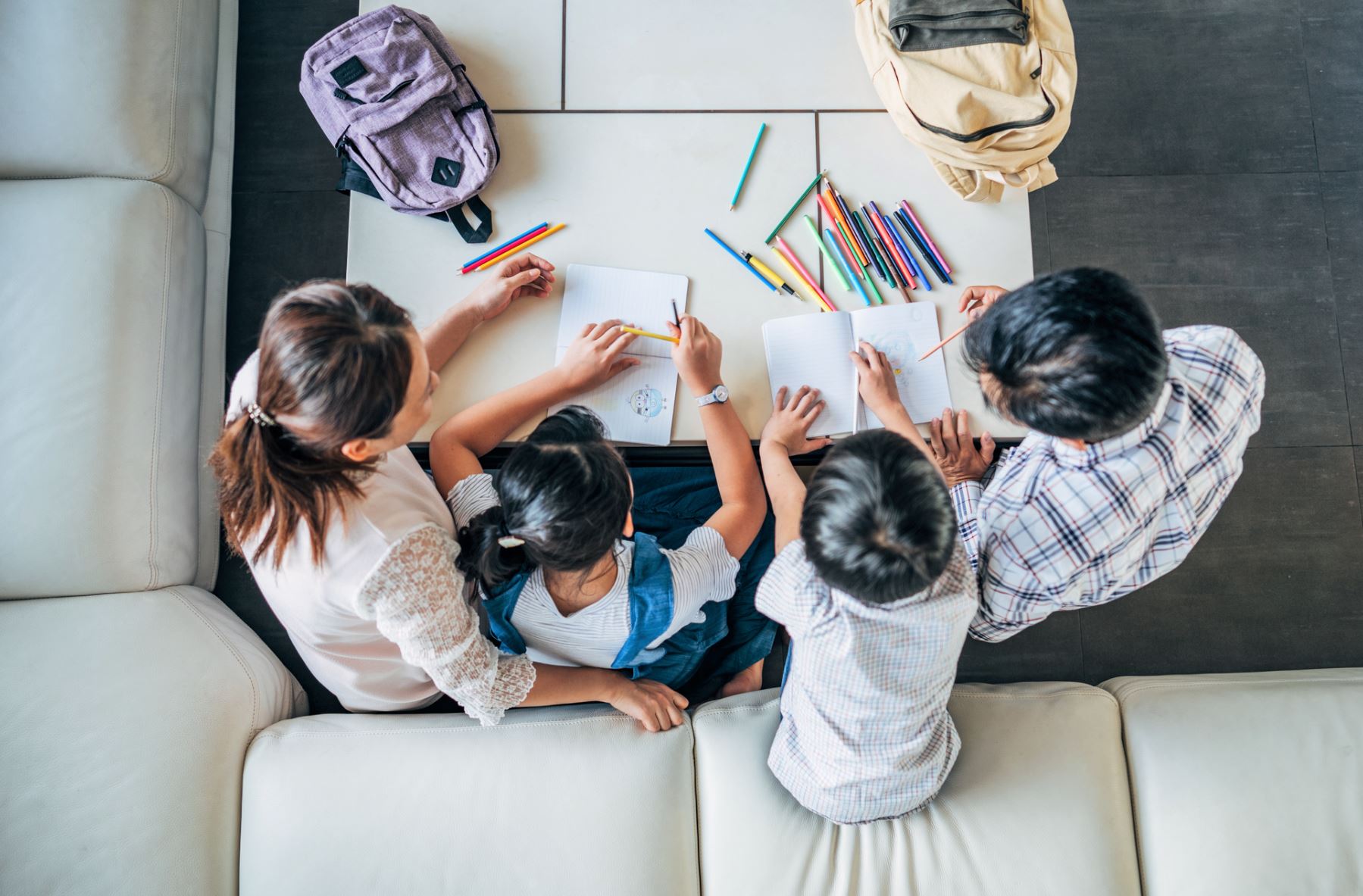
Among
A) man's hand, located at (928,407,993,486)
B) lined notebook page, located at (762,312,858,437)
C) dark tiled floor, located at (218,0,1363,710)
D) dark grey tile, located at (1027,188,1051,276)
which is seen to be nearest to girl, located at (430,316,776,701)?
lined notebook page, located at (762,312,858,437)

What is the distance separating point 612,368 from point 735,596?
0.49 meters

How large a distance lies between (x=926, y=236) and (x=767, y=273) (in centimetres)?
28

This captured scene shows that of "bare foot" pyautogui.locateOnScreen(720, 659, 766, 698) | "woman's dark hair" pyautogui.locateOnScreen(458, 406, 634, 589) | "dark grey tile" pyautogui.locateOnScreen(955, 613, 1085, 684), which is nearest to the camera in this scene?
"woman's dark hair" pyautogui.locateOnScreen(458, 406, 634, 589)

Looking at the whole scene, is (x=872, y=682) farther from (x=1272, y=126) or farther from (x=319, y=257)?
(x=1272, y=126)

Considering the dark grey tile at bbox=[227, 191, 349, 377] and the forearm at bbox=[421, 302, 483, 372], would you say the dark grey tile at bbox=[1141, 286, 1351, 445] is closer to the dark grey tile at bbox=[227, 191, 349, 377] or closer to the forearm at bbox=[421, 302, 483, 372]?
the forearm at bbox=[421, 302, 483, 372]

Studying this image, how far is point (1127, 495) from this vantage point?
42.2 inches

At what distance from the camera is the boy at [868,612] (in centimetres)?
91

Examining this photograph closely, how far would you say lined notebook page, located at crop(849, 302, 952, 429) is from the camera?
53.6 inches

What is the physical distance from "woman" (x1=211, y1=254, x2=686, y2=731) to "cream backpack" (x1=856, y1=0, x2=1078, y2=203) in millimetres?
675

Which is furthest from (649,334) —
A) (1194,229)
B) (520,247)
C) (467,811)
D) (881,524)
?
(1194,229)

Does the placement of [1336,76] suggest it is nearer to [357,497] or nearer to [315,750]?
[357,497]

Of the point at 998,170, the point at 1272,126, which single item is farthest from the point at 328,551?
the point at 1272,126

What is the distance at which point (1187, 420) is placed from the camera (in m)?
1.09

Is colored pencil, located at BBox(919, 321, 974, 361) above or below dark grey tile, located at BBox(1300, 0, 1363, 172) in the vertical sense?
below
